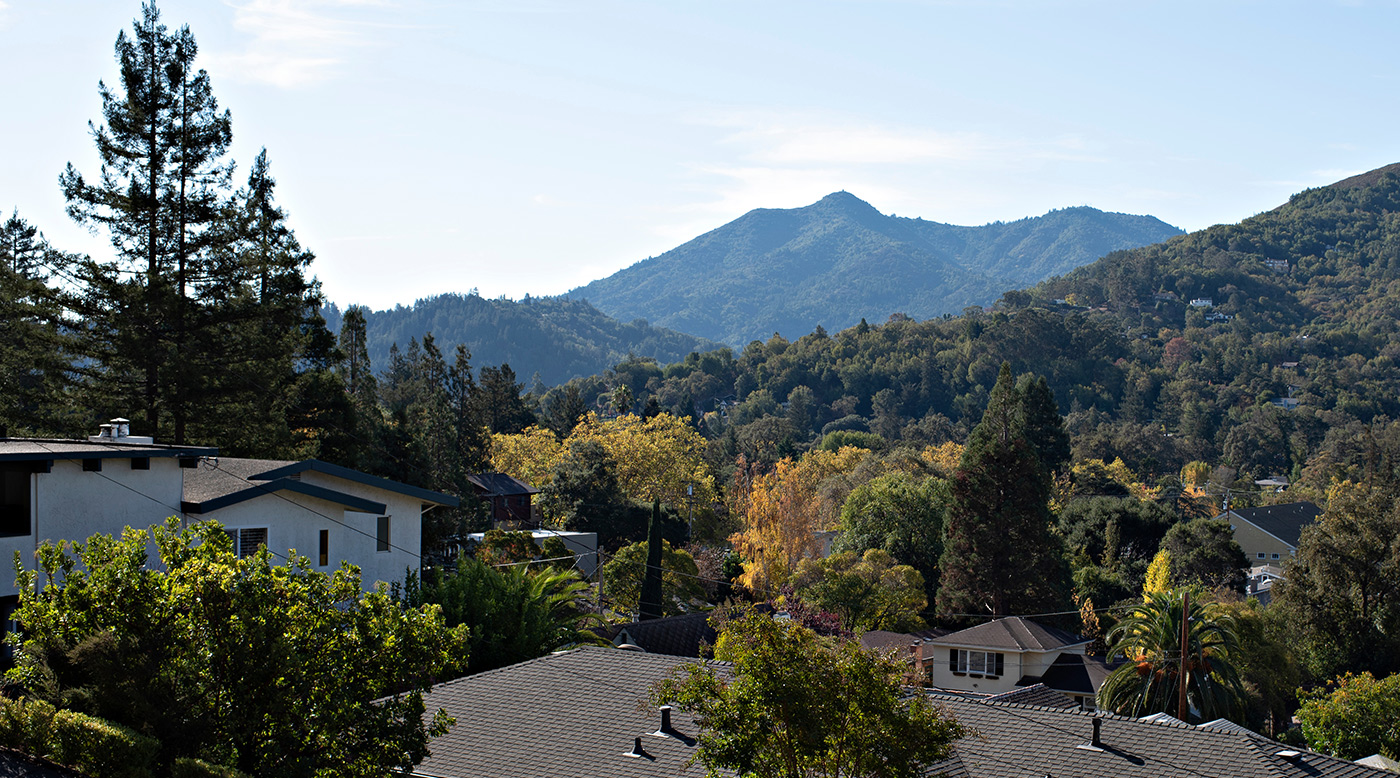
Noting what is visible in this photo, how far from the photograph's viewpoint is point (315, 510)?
2222 centimetres

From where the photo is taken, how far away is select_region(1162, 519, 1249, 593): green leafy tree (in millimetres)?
51562

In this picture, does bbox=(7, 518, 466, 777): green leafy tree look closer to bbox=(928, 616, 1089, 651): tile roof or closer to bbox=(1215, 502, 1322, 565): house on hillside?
bbox=(928, 616, 1089, 651): tile roof

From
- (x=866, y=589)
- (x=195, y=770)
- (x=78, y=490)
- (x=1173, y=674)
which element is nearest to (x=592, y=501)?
(x=866, y=589)

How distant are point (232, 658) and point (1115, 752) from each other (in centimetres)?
1237

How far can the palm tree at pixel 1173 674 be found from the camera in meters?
28.9

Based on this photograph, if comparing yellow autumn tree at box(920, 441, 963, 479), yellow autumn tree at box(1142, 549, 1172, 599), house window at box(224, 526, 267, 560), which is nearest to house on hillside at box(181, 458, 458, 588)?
house window at box(224, 526, 267, 560)

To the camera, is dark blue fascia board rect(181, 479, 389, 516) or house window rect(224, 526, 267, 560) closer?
dark blue fascia board rect(181, 479, 389, 516)

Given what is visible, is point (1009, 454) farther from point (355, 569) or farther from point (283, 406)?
point (355, 569)

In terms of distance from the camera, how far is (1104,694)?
30.0 meters

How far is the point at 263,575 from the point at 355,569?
1047 millimetres

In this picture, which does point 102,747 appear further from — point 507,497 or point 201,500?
point 507,497

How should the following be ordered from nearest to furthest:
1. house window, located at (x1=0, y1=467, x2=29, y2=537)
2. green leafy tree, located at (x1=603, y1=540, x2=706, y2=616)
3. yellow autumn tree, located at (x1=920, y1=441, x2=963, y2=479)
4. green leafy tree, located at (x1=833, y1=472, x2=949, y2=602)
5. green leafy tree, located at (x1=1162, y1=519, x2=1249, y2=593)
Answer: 1. house window, located at (x1=0, y1=467, x2=29, y2=537)
2. green leafy tree, located at (x1=603, y1=540, x2=706, y2=616)
3. green leafy tree, located at (x1=1162, y1=519, x2=1249, y2=593)
4. green leafy tree, located at (x1=833, y1=472, x2=949, y2=602)
5. yellow autumn tree, located at (x1=920, y1=441, x2=963, y2=479)

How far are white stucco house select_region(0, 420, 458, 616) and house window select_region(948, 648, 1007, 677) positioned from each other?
20028mm

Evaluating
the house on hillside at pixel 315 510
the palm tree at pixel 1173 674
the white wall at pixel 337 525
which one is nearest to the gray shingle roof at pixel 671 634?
the white wall at pixel 337 525
